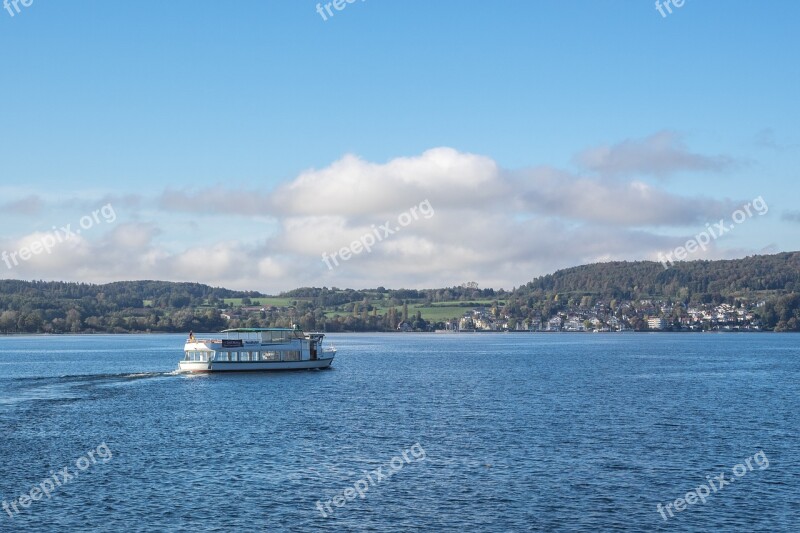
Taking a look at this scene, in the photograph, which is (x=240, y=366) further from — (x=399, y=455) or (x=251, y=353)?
(x=399, y=455)

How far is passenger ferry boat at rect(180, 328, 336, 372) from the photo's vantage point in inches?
5855

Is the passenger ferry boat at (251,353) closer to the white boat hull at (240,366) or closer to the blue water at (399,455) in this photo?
the white boat hull at (240,366)

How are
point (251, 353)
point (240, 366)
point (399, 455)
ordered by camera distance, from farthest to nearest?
point (251, 353), point (240, 366), point (399, 455)

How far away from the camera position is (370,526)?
155 ft

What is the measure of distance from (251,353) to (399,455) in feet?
294

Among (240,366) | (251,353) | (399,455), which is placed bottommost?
(399,455)

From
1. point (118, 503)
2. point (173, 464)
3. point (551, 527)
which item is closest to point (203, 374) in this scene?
point (173, 464)

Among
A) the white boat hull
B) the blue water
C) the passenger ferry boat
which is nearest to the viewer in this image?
the blue water

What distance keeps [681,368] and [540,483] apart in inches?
4603

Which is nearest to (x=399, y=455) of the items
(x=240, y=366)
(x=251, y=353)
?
(x=240, y=366)

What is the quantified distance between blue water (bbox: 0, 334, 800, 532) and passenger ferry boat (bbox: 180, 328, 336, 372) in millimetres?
24799

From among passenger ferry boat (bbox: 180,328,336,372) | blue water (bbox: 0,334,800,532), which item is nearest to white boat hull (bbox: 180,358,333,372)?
passenger ferry boat (bbox: 180,328,336,372)

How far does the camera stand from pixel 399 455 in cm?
6612

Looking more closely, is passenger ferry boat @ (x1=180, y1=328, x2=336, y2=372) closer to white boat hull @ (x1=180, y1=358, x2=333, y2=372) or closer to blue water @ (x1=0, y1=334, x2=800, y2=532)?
white boat hull @ (x1=180, y1=358, x2=333, y2=372)
